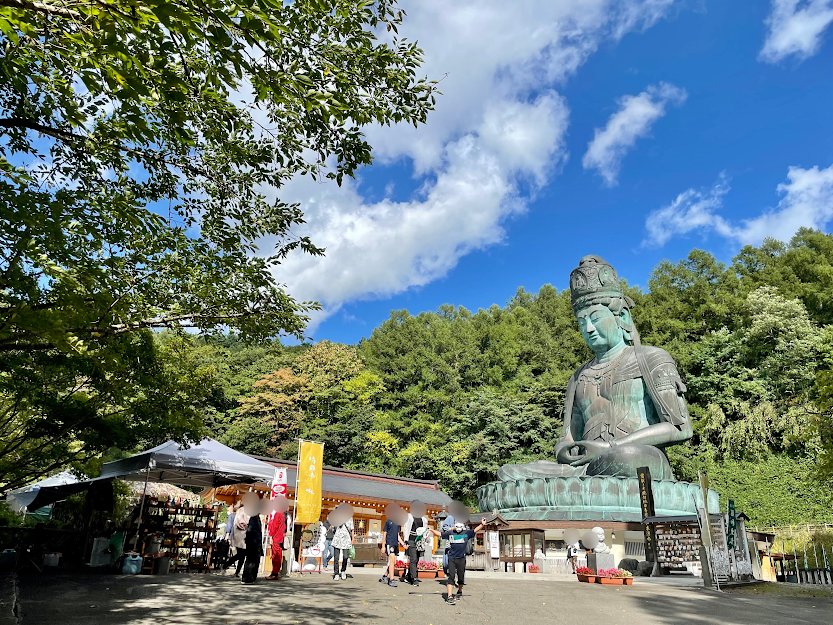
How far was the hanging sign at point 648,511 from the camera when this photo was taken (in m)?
10.2

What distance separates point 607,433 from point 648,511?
4.00 meters

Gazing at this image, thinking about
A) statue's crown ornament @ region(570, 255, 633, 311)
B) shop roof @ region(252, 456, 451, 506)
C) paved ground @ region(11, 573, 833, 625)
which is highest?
statue's crown ornament @ region(570, 255, 633, 311)

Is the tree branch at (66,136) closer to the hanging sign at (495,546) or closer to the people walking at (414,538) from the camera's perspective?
the people walking at (414,538)

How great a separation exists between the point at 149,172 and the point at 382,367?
24.5m

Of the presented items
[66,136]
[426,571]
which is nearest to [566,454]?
[426,571]

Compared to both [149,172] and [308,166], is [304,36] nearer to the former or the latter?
[308,166]

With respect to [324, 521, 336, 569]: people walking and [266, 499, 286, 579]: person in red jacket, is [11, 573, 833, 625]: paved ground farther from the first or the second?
[324, 521, 336, 569]: people walking

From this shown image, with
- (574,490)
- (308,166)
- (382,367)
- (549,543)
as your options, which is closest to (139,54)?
(308,166)

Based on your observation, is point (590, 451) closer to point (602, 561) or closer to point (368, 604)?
point (602, 561)

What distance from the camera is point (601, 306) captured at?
15.3 meters

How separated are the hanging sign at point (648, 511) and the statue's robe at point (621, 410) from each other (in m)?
1.82

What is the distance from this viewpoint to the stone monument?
1198 cm

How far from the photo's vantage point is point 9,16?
2520mm

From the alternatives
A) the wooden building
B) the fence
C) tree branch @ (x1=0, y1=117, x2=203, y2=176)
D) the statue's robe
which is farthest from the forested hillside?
tree branch @ (x1=0, y1=117, x2=203, y2=176)
